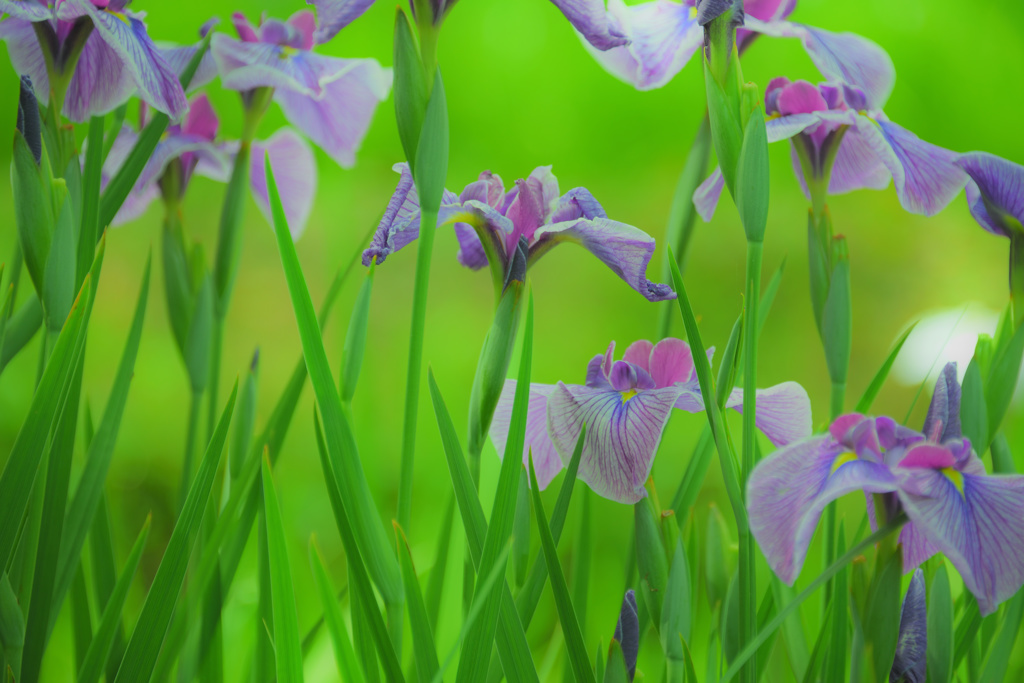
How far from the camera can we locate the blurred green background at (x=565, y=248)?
3.63 feet

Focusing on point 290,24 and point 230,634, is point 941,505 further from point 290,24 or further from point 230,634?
point 230,634

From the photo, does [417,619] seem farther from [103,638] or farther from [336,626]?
[103,638]

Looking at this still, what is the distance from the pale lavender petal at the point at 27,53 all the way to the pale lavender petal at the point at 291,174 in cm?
20

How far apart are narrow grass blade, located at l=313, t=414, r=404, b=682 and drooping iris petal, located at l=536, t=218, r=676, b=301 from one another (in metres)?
0.12

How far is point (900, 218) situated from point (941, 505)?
4.08ft

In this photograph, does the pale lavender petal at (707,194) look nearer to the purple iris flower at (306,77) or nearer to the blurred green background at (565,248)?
the purple iris flower at (306,77)

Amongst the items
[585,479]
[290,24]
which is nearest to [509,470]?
[585,479]

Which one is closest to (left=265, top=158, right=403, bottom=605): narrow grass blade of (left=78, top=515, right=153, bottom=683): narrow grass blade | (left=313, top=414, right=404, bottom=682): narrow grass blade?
(left=313, top=414, right=404, bottom=682): narrow grass blade

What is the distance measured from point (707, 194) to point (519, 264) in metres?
0.14

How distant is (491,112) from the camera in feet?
4.19

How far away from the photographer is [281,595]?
0.25 metres

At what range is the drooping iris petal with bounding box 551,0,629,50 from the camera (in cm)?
29

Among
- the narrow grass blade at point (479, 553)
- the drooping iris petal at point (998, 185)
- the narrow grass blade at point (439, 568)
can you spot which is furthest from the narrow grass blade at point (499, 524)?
the drooping iris petal at point (998, 185)

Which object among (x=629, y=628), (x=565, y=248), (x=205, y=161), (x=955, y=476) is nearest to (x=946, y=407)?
(x=955, y=476)
